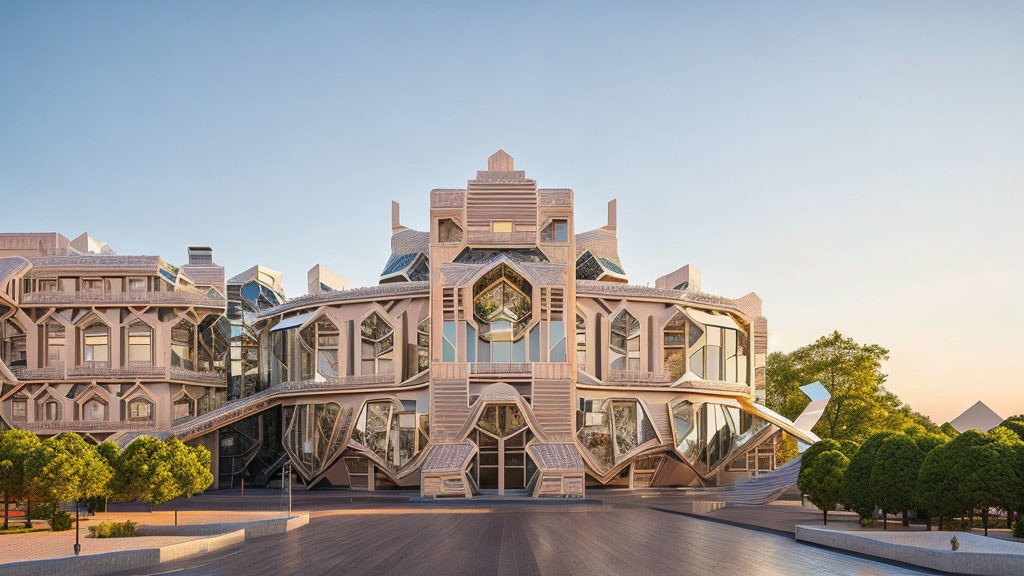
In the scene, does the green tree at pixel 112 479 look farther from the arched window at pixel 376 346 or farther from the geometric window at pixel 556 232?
the geometric window at pixel 556 232

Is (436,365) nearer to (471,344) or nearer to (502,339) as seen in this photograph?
(471,344)

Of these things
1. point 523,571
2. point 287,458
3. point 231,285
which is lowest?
point 287,458

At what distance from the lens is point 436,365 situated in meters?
56.4

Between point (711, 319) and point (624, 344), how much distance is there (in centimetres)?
697

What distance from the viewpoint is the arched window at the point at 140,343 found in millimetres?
66625

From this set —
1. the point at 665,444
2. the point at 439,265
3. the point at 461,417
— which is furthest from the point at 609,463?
the point at 439,265

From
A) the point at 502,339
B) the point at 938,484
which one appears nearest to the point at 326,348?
the point at 502,339

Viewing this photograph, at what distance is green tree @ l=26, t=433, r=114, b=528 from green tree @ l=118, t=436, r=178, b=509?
5.91 feet

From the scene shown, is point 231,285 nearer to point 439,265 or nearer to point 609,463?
point 439,265

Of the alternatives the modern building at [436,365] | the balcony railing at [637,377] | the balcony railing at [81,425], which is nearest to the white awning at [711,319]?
the modern building at [436,365]

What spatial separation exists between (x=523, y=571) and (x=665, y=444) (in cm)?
3954

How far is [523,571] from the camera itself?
2356cm

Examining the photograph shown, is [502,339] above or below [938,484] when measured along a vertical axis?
above

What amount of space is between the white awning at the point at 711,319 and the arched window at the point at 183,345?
117ft
